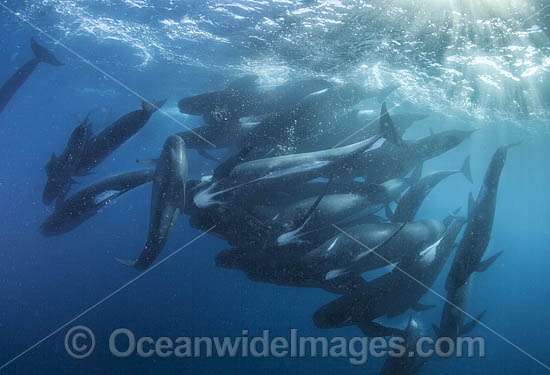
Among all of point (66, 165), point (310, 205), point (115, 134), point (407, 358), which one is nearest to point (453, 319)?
point (407, 358)

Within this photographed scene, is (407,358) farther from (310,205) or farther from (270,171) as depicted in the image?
(270,171)

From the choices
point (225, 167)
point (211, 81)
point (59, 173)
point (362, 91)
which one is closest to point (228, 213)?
point (225, 167)

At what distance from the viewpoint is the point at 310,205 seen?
4.84 meters

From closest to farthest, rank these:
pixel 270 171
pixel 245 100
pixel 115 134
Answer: pixel 270 171
pixel 115 134
pixel 245 100

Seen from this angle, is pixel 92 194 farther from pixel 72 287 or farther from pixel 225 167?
pixel 72 287

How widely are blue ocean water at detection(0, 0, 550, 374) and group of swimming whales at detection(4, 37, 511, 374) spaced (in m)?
2.21

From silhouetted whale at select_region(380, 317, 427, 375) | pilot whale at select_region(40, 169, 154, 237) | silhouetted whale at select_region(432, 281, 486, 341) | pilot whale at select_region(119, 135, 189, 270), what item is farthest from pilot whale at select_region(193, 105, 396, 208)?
silhouetted whale at select_region(380, 317, 427, 375)

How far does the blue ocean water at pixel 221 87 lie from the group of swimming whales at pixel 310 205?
221 centimetres

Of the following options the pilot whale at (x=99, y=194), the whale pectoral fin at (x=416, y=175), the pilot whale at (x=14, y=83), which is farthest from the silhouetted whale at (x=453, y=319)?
the pilot whale at (x=14, y=83)

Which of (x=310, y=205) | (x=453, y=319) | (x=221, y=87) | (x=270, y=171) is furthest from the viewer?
(x=221, y=87)

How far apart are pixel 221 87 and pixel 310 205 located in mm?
17155

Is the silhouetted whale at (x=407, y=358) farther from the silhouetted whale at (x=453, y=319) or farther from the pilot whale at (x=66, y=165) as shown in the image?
the pilot whale at (x=66, y=165)

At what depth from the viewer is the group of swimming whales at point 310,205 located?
168 inches

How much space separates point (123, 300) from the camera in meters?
18.1
